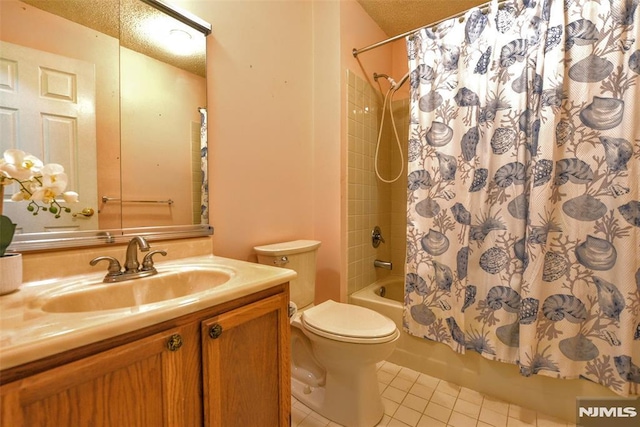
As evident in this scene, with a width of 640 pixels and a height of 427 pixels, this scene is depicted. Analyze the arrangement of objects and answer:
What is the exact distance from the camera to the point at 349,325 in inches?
51.2

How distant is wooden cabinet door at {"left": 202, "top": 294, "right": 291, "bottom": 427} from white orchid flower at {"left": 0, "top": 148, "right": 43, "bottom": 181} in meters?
0.61

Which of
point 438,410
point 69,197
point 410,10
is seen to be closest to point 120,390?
point 69,197

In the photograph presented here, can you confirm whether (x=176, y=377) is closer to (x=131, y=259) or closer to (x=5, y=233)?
(x=131, y=259)

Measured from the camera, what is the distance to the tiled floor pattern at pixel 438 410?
1.33m

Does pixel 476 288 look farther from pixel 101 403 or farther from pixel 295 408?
pixel 101 403

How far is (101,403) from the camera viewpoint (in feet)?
1.84

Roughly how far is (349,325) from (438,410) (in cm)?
64

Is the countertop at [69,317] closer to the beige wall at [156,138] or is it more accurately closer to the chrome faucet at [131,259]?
the chrome faucet at [131,259]

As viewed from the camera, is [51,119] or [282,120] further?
[282,120]

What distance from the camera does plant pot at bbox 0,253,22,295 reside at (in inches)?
28.3

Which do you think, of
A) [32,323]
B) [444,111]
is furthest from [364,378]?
[444,111]

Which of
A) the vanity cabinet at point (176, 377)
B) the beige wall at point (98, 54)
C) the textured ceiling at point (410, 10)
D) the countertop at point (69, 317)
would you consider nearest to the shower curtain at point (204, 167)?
the beige wall at point (98, 54)

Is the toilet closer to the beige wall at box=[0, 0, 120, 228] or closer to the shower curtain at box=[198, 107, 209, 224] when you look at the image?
the shower curtain at box=[198, 107, 209, 224]

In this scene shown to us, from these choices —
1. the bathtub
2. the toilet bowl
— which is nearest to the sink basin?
the toilet bowl
